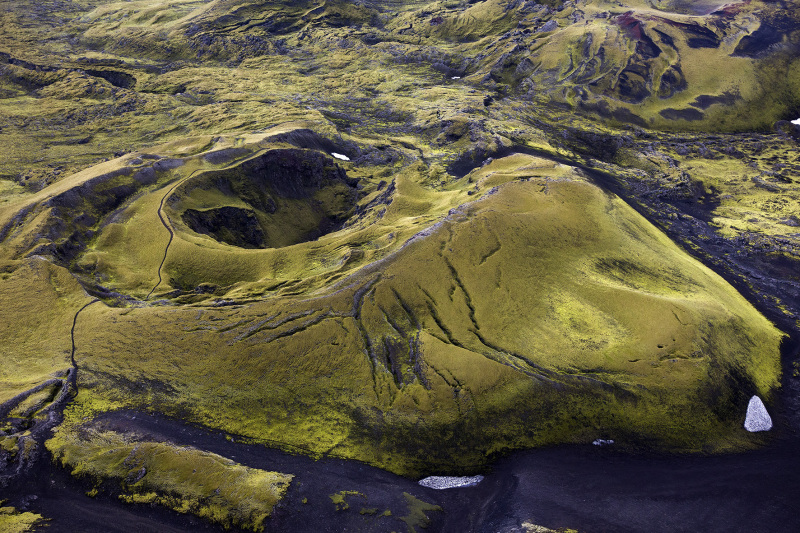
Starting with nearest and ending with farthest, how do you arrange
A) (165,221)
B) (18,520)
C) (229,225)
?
→ (18,520) → (165,221) → (229,225)

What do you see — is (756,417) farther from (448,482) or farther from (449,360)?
(448,482)

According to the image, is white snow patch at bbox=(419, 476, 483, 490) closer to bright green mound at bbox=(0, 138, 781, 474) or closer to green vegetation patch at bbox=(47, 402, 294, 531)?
bright green mound at bbox=(0, 138, 781, 474)

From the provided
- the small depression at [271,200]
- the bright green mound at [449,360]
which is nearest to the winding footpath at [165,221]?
the small depression at [271,200]

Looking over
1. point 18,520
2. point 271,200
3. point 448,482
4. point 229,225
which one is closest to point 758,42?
point 271,200

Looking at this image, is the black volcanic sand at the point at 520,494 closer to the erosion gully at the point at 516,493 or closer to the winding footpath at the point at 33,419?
the erosion gully at the point at 516,493

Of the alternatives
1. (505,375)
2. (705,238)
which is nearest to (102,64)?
(505,375)
